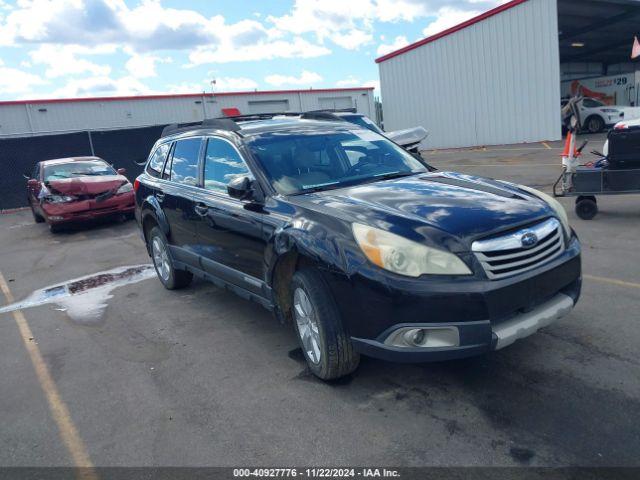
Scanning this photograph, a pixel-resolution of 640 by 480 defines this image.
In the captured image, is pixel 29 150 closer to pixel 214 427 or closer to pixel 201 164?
pixel 201 164

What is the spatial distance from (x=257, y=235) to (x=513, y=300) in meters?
1.88

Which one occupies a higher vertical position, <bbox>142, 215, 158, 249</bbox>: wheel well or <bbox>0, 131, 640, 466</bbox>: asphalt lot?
<bbox>142, 215, 158, 249</bbox>: wheel well

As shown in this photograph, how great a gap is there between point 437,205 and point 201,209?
227 cm

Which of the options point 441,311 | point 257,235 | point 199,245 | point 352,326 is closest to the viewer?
point 441,311

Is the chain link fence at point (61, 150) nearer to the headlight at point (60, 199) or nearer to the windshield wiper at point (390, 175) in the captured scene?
the headlight at point (60, 199)

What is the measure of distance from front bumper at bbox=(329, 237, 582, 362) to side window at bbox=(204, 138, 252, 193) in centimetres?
158

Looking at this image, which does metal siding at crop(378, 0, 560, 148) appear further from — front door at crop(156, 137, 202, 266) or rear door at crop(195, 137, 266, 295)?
rear door at crop(195, 137, 266, 295)

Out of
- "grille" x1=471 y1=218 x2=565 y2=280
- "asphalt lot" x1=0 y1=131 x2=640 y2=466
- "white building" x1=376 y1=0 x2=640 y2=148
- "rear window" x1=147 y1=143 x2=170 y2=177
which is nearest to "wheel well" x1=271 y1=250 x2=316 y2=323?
"asphalt lot" x1=0 y1=131 x2=640 y2=466

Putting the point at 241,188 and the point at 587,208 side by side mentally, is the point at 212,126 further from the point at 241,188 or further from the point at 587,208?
the point at 587,208

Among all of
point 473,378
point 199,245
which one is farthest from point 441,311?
point 199,245

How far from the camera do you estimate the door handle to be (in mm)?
4637

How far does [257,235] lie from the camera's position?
3.93 meters

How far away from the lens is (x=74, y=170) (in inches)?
469

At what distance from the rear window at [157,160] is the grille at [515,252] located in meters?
4.00
